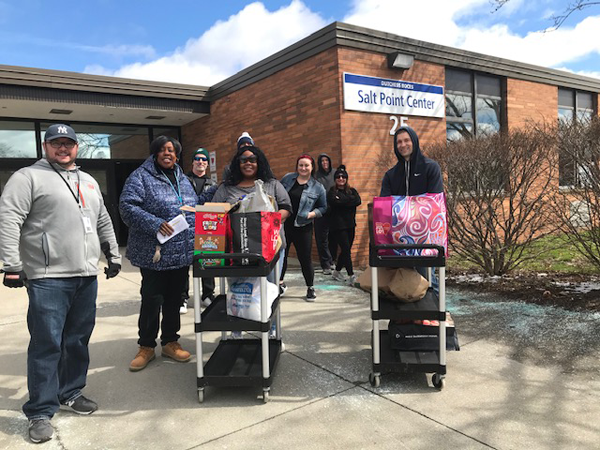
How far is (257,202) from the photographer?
3.05 meters

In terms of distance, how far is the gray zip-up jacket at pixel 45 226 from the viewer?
2.53 meters

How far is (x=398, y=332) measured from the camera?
Result: 3.35m

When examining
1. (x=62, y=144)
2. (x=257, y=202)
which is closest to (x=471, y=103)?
(x=257, y=202)

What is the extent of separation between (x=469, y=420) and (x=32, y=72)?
386 inches

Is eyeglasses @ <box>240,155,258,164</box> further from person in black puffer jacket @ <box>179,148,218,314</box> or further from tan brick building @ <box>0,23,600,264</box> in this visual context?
tan brick building @ <box>0,23,600,264</box>

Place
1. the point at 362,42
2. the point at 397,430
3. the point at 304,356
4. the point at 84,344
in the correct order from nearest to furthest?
the point at 397,430 < the point at 84,344 < the point at 304,356 < the point at 362,42

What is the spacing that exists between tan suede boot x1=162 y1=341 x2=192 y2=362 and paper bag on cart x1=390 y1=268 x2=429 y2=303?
5.92ft

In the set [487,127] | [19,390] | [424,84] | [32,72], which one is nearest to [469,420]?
[19,390]

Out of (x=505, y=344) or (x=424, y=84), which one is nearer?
(x=505, y=344)

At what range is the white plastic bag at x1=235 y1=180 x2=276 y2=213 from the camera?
303 cm

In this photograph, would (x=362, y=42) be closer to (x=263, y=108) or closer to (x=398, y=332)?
(x=263, y=108)

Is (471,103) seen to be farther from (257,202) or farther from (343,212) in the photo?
(257,202)

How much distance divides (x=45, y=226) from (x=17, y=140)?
10037mm

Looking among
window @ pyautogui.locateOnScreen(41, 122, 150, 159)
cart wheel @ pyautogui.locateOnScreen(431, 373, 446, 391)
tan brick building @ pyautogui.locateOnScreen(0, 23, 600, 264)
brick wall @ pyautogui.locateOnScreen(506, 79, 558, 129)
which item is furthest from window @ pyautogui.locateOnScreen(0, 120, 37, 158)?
brick wall @ pyautogui.locateOnScreen(506, 79, 558, 129)
